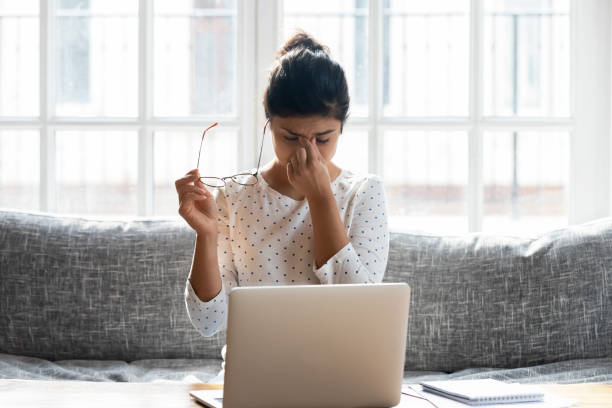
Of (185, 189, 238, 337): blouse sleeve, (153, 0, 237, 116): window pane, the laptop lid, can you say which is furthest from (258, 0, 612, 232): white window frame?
the laptop lid

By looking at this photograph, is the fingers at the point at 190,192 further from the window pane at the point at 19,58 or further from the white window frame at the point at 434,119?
the window pane at the point at 19,58

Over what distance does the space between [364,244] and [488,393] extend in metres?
0.55

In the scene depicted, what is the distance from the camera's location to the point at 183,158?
257 centimetres

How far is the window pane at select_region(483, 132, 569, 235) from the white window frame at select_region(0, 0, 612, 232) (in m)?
0.05

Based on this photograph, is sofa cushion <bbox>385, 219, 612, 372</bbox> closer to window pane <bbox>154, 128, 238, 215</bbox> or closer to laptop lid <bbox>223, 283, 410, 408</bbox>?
window pane <bbox>154, 128, 238, 215</bbox>

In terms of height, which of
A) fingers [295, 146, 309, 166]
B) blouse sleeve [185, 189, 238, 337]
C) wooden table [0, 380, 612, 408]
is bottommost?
wooden table [0, 380, 612, 408]

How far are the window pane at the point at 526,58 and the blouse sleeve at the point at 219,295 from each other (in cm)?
115

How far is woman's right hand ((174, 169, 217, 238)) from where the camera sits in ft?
4.80

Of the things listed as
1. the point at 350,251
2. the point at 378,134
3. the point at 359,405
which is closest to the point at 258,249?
the point at 350,251

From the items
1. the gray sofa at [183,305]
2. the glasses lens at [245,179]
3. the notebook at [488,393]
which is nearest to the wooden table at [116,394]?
the notebook at [488,393]

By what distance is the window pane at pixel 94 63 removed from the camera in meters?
2.57

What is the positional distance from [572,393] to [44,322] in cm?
141

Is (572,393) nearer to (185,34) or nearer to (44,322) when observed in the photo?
(44,322)

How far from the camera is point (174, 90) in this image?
2559mm
